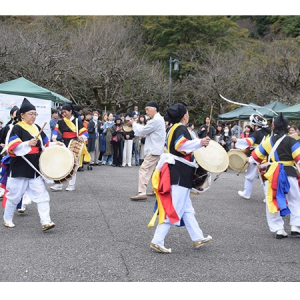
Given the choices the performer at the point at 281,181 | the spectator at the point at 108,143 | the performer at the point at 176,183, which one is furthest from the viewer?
the spectator at the point at 108,143

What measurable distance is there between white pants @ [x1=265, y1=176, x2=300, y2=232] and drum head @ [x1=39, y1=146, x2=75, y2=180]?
278 cm

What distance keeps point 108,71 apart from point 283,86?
10931mm

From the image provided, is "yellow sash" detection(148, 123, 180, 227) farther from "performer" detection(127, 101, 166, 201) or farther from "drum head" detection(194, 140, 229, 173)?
"performer" detection(127, 101, 166, 201)

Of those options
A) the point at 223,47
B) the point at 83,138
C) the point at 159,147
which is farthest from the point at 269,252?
the point at 223,47

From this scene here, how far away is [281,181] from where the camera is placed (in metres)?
5.42

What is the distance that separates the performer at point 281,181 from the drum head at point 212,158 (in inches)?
34.7

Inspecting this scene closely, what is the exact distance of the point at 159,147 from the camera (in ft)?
25.9

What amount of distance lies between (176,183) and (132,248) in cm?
93

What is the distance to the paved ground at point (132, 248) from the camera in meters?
3.97

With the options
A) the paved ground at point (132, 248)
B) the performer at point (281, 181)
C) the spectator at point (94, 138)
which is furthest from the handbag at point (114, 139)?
the performer at point (281, 181)

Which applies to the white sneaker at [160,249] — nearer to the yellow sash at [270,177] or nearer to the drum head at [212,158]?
the drum head at [212,158]

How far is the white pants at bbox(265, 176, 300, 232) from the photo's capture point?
18.0ft

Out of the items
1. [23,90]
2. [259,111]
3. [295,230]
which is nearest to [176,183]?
[295,230]

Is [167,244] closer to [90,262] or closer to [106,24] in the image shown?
[90,262]
